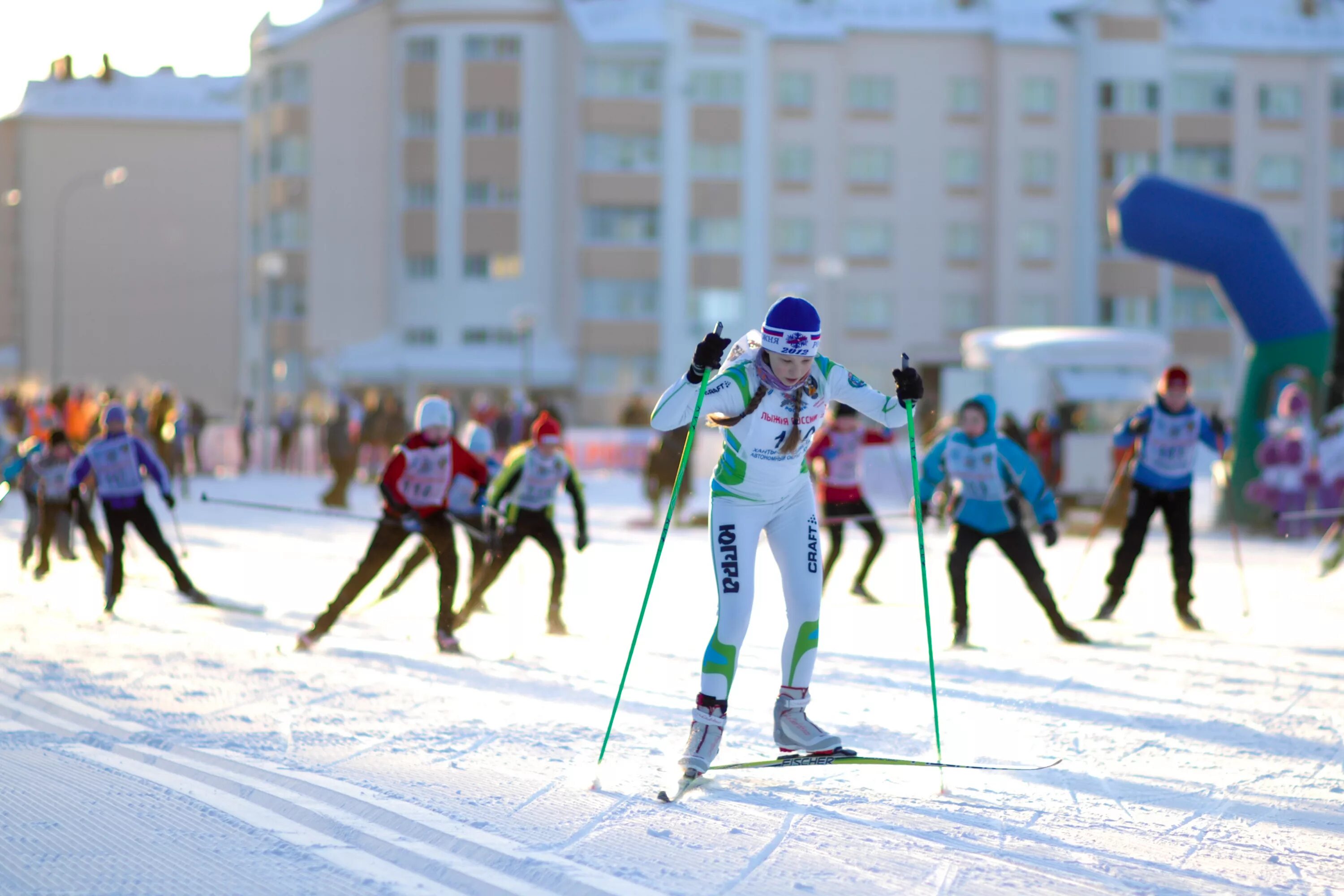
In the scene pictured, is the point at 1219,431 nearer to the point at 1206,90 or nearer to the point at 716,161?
the point at 716,161

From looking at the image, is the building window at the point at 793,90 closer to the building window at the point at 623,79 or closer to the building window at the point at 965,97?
the building window at the point at 623,79

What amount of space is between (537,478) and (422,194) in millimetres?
41991

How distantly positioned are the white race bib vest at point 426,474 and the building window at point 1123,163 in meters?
45.4

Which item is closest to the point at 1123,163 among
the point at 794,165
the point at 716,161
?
the point at 794,165

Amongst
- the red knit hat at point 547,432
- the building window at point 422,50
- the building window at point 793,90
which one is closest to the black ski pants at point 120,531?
the red knit hat at point 547,432

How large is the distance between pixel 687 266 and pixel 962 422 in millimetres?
40239

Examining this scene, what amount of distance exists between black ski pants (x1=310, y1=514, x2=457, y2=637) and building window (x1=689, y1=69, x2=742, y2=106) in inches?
1627

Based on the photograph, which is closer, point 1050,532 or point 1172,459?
point 1050,532

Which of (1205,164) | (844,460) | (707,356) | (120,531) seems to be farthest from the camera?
(1205,164)

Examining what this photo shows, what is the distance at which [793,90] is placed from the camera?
49.8 meters

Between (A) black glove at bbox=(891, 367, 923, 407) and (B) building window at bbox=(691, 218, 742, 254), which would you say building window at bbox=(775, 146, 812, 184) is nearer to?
(B) building window at bbox=(691, 218, 742, 254)

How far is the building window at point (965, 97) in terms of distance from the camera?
166 feet

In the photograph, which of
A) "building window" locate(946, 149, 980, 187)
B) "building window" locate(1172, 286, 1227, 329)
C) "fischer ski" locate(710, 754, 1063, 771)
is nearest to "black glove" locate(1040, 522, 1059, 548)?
"fischer ski" locate(710, 754, 1063, 771)

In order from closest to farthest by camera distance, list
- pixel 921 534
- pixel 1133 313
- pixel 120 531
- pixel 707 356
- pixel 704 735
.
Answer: pixel 707 356
pixel 704 735
pixel 921 534
pixel 120 531
pixel 1133 313
